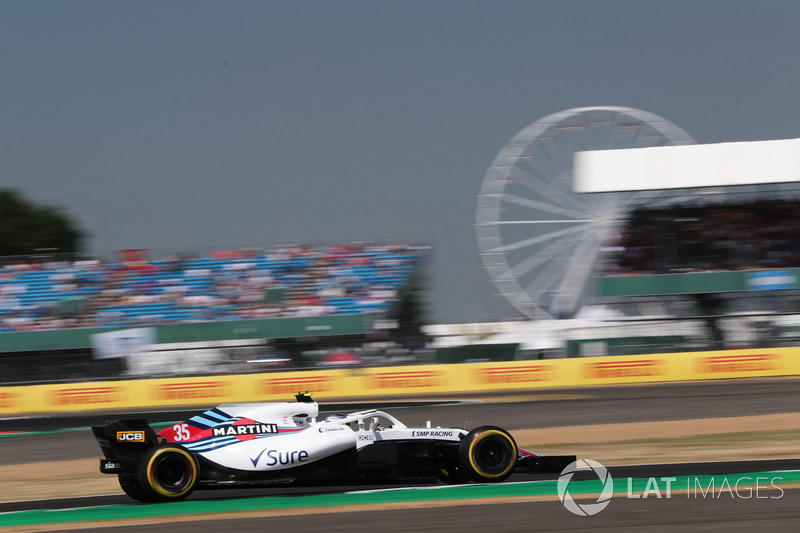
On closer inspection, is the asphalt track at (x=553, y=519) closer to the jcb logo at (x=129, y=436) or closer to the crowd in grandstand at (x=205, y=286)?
the jcb logo at (x=129, y=436)

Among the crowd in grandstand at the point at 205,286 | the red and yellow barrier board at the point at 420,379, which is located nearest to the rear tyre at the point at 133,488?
the red and yellow barrier board at the point at 420,379

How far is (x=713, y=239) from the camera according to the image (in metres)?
27.5

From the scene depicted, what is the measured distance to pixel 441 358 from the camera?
940 inches

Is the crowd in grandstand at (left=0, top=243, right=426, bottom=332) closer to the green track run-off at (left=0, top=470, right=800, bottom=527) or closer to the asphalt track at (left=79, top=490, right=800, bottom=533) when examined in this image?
the green track run-off at (left=0, top=470, right=800, bottom=527)

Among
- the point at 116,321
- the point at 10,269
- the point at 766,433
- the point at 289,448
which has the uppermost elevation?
the point at 10,269

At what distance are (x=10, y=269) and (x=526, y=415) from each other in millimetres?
18495

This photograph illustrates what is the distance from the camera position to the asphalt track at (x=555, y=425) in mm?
7512

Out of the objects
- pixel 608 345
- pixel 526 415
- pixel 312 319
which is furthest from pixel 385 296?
pixel 526 415

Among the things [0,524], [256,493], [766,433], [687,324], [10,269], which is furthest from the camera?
[10,269]

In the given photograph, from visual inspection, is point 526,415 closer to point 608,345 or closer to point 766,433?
point 766,433

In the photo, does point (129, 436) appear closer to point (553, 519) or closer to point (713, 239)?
point (553, 519)

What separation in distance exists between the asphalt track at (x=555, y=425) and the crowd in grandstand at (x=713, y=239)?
23.5 feet

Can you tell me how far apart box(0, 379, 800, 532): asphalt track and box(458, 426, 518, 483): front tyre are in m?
0.91

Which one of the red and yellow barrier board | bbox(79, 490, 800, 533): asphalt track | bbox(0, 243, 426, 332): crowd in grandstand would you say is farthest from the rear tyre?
bbox(0, 243, 426, 332): crowd in grandstand
